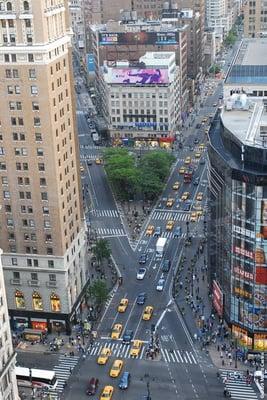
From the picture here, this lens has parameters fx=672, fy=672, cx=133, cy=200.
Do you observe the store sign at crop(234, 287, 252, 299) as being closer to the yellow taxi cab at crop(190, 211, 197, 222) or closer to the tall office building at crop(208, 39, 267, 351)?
the tall office building at crop(208, 39, 267, 351)

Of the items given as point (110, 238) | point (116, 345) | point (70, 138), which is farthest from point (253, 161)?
point (110, 238)

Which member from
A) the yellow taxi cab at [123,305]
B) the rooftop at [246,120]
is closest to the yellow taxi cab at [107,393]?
the yellow taxi cab at [123,305]

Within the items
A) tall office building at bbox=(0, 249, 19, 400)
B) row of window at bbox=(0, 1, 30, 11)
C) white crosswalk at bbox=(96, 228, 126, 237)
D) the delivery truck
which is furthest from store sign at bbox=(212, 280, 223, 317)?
row of window at bbox=(0, 1, 30, 11)

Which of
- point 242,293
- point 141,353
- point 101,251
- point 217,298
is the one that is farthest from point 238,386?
point 101,251

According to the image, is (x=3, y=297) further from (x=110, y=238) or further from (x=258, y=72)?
(x=258, y=72)

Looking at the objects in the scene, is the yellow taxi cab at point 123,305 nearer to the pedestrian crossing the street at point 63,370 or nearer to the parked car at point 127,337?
the parked car at point 127,337

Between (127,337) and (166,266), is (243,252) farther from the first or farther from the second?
(166,266)
